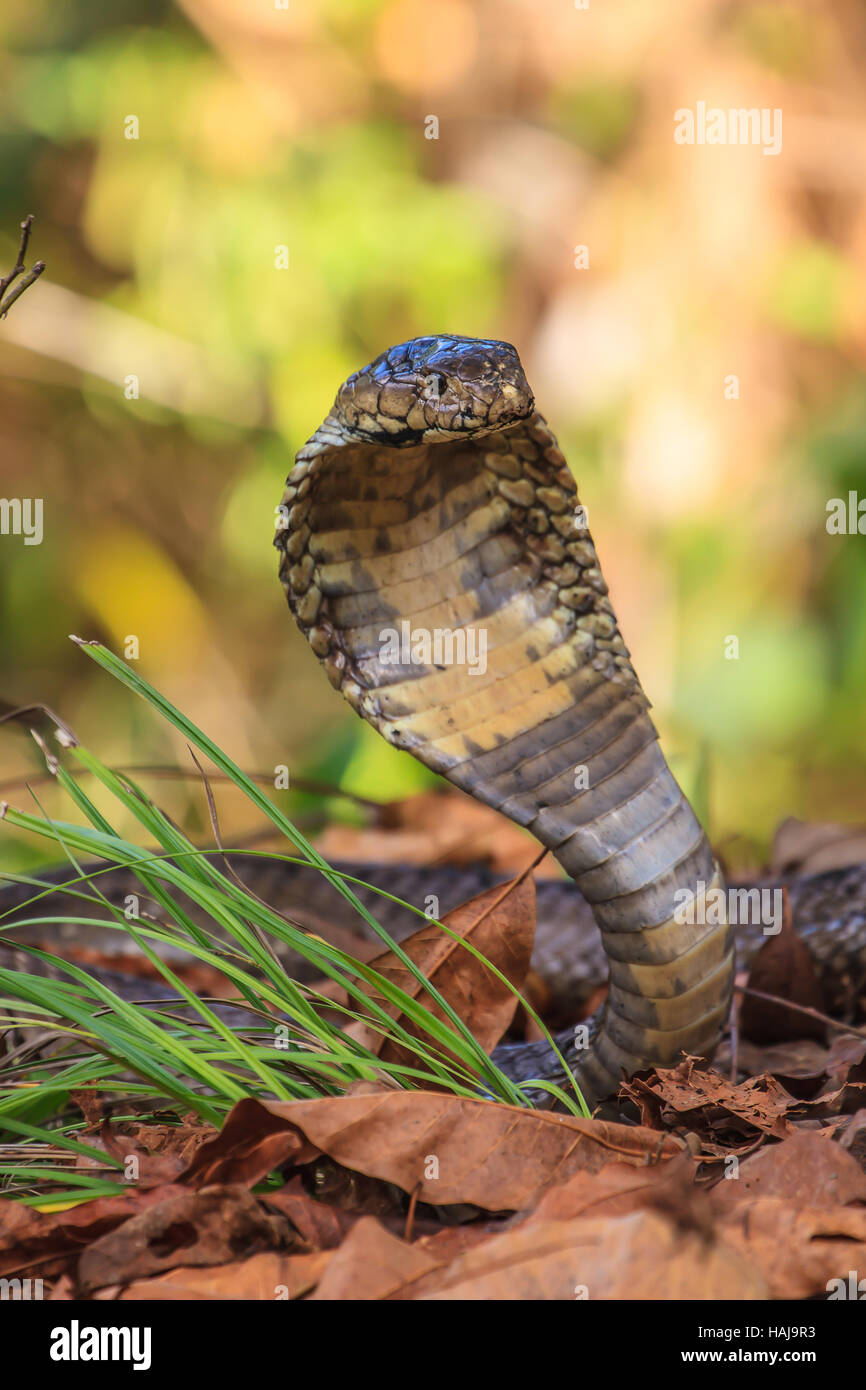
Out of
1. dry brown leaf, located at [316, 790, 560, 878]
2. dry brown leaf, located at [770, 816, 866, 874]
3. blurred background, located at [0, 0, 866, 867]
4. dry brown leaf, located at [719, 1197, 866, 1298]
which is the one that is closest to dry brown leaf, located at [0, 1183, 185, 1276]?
dry brown leaf, located at [719, 1197, 866, 1298]

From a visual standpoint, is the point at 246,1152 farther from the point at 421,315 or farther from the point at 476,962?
the point at 421,315

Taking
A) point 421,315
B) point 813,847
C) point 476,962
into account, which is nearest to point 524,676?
point 476,962

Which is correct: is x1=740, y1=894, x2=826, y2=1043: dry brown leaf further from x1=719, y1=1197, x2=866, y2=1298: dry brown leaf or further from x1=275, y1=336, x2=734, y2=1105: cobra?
x1=719, y1=1197, x2=866, y2=1298: dry brown leaf

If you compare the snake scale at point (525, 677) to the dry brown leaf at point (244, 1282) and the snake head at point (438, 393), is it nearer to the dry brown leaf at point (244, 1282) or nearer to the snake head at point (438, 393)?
the snake head at point (438, 393)

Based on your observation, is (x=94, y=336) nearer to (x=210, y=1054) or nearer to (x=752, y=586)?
(x=752, y=586)

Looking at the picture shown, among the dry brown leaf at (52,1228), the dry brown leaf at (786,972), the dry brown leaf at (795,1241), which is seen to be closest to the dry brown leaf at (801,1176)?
the dry brown leaf at (795,1241)
